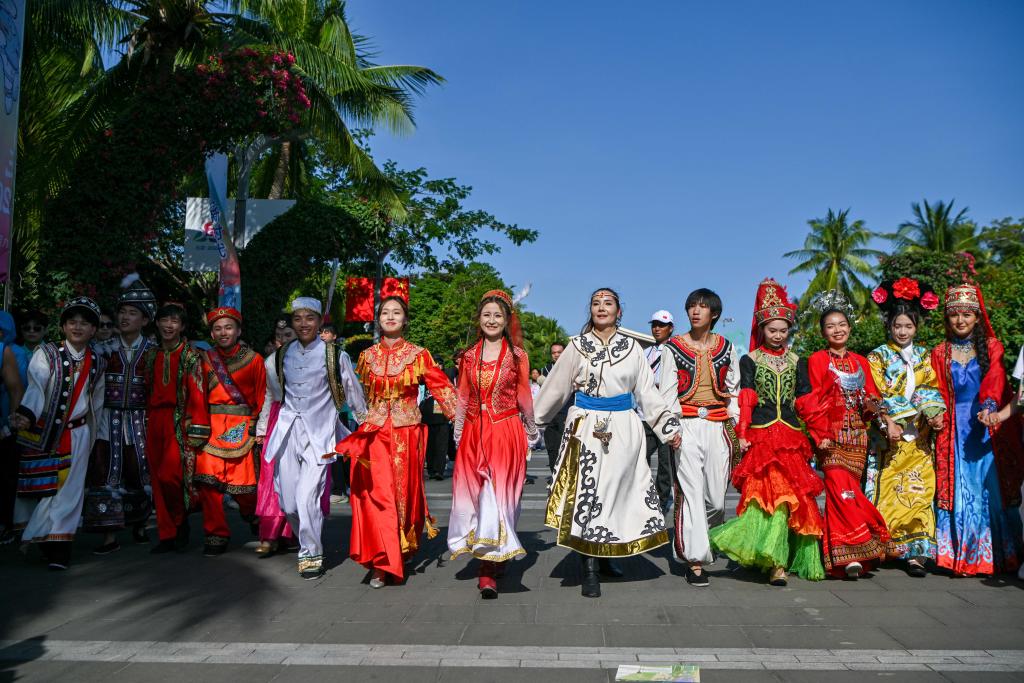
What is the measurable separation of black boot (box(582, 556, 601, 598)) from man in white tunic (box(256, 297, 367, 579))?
201cm

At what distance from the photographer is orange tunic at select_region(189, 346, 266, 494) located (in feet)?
23.1

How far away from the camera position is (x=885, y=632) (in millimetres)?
4641

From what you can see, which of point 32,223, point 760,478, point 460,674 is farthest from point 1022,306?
point 32,223

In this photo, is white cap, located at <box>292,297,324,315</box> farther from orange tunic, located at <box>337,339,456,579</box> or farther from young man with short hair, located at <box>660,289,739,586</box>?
young man with short hair, located at <box>660,289,739,586</box>

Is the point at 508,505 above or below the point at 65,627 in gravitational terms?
above

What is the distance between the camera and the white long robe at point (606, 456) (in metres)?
5.72

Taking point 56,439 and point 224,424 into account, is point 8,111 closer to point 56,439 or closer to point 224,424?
point 56,439

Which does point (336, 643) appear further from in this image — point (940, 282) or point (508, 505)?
point (940, 282)

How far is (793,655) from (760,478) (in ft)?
6.02

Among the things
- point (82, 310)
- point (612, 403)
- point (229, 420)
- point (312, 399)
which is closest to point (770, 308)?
point (612, 403)

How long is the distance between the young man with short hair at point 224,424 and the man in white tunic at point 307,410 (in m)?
0.60

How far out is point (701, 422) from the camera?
6.17m

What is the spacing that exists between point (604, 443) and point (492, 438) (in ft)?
2.54

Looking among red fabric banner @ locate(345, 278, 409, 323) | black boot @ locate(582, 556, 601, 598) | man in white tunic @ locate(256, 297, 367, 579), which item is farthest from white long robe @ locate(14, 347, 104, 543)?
red fabric banner @ locate(345, 278, 409, 323)
